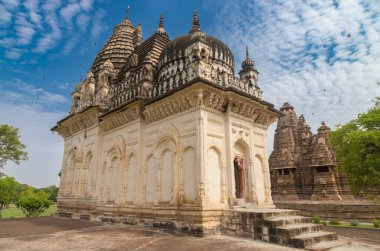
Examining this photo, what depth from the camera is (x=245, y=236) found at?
31.7 feet

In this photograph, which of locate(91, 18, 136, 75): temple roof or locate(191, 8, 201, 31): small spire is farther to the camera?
locate(91, 18, 136, 75): temple roof

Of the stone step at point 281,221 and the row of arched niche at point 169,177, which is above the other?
the row of arched niche at point 169,177

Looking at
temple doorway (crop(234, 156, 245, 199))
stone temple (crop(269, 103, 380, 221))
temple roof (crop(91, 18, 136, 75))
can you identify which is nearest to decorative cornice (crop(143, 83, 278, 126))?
temple doorway (crop(234, 156, 245, 199))

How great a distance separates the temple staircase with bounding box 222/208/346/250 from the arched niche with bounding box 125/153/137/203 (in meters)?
5.66

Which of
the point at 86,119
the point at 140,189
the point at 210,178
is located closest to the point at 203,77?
the point at 210,178

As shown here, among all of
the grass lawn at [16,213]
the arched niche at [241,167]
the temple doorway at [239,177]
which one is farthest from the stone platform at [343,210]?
the grass lawn at [16,213]

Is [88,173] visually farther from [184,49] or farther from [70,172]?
[184,49]

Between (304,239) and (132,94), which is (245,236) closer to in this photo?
(304,239)

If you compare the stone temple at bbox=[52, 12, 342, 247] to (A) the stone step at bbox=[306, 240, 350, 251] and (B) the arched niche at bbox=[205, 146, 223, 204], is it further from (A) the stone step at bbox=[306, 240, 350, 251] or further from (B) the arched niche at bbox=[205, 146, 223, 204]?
(A) the stone step at bbox=[306, 240, 350, 251]

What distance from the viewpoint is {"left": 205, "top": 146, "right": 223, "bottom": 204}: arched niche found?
11016 millimetres

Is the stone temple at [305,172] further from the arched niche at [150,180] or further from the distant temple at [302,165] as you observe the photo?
the arched niche at [150,180]

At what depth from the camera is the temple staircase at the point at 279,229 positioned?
8.18 metres

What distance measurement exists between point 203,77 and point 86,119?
10.6 m

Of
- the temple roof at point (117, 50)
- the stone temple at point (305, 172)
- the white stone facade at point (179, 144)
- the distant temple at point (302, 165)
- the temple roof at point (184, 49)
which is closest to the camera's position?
the white stone facade at point (179, 144)
